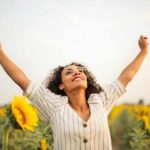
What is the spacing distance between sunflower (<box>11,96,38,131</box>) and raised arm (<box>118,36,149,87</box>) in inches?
21.6

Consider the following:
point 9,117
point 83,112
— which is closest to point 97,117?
point 83,112

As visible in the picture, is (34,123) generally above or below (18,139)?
below

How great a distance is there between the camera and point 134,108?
536 centimetres

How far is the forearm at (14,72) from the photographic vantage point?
2.93 metres

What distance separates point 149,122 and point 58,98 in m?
1.92

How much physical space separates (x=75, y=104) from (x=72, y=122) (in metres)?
0.16

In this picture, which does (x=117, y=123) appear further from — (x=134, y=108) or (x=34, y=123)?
(x=34, y=123)

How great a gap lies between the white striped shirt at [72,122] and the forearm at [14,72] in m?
0.04

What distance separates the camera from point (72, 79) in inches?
117

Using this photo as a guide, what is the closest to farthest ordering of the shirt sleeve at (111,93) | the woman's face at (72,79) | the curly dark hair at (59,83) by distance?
the woman's face at (72,79)
the shirt sleeve at (111,93)
the curly dark hair at (59,83)

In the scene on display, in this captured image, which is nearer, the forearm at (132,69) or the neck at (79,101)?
the neck at (79,101)

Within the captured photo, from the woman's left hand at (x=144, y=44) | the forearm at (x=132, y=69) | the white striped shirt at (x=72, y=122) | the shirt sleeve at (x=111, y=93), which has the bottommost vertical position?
the white striped shirt at (x=72, y=122)

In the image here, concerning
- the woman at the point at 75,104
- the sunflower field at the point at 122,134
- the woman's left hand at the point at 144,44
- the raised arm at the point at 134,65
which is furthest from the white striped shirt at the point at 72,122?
the sunflower field at the point at 122,134

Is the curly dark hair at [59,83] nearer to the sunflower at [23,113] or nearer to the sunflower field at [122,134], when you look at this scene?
the sunflower at [23,113]
